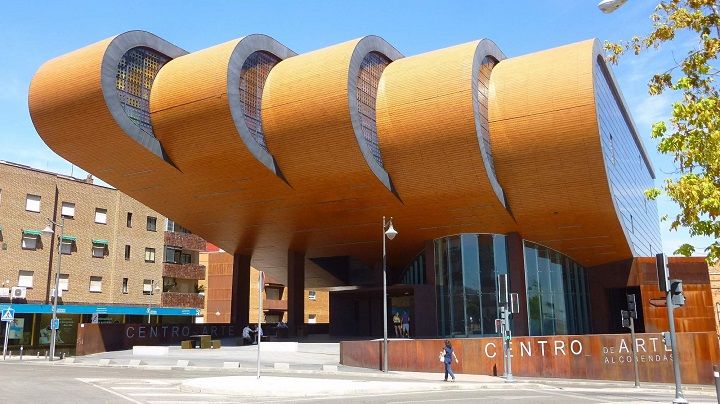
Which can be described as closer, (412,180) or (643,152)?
(412,180)

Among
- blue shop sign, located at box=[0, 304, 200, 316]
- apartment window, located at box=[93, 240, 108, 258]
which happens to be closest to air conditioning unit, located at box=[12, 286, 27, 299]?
blue shop sign, located at box=[0, 304, 200, 316]

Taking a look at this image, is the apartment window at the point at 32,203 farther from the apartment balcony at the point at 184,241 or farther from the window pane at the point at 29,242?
the apartment balcony at the point at 184,241

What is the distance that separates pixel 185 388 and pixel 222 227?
85.6 feet

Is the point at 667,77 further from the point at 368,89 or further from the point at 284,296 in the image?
the point at 284,296

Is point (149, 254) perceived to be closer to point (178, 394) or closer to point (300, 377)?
point (300, 377)

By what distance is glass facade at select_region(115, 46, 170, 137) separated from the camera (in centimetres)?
3172

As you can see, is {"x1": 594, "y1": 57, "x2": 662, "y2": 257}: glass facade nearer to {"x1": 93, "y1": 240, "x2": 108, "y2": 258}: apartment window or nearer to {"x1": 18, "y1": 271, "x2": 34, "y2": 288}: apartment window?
{"x1": 93, "y1": 240, "x2": 108, "y2": 258}: apartment window

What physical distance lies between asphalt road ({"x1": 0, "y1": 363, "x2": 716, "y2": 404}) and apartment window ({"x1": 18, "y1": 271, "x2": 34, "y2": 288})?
28.1m

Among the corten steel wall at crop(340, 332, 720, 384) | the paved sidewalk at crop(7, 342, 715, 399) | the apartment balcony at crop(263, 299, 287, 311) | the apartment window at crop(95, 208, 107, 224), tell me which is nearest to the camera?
the paved sidewalk at crop(7, 342, 715, 399)

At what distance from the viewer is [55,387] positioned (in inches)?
730

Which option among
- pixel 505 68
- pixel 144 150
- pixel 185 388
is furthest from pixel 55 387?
pixel 505 68

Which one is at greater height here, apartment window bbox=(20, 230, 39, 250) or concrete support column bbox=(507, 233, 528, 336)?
apartment window bbox=(20, 230, 39, 250)

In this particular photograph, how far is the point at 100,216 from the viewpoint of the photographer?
56.3 m

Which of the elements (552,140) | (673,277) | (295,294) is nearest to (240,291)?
(295,294)
